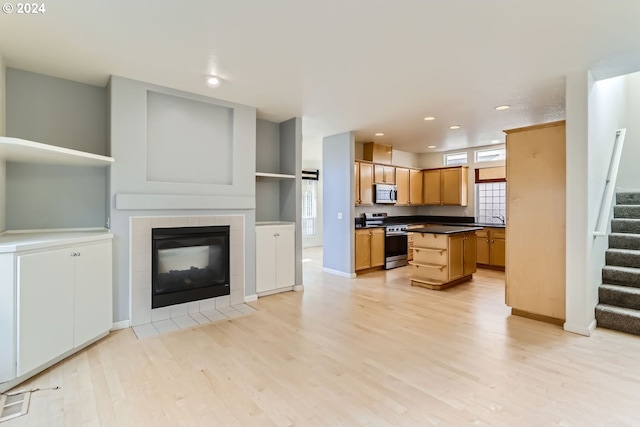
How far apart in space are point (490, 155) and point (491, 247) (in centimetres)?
217

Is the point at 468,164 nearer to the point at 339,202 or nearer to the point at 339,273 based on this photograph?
the point at 339,202

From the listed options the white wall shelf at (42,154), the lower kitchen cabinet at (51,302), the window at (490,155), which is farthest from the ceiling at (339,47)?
the window at (490,155)

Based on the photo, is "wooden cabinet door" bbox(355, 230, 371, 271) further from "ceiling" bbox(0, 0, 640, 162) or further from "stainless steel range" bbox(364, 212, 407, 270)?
"ceiling" bbox(0, 0, 640, 162)

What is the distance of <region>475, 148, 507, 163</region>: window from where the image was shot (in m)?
7.01

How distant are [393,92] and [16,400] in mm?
4386

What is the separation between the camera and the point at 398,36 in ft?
8.38

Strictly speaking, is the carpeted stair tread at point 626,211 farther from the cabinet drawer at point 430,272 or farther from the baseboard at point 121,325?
the baseboard at point 121,325

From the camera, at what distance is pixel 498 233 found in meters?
6.44

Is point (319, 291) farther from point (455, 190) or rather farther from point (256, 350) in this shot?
point (455, 190)

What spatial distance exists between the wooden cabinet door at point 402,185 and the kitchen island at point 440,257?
2.15 meters

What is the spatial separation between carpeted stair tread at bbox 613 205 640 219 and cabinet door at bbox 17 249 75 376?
Answer: 6.64 m

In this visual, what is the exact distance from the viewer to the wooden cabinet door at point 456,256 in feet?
16.3

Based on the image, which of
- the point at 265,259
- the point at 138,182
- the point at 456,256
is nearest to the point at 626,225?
the point at 456,256

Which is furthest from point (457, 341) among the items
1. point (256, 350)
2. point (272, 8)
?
point (272, 8)
